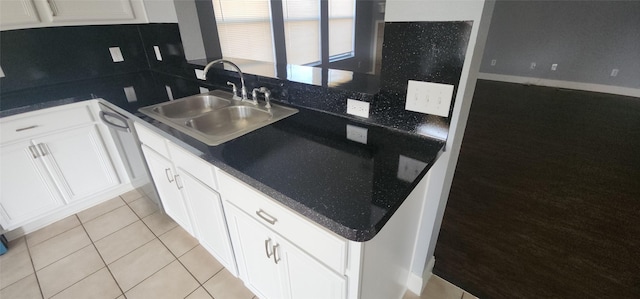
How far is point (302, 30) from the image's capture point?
12.7 ft

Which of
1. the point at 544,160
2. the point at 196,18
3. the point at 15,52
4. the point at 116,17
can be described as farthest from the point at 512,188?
the point at 15,52

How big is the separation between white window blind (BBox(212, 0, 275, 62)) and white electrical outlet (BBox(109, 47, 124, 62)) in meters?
0.90

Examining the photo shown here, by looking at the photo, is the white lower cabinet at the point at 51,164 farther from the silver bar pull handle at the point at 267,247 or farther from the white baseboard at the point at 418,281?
the white baseboard at the point at 418,281

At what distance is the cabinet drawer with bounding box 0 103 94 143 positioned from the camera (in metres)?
1.63

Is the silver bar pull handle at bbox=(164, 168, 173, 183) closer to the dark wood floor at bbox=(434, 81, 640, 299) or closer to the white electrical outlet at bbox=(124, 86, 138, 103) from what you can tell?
the white electrical outlet at bbox=(124, 86, 138, 103)

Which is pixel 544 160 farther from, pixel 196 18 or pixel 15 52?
pixel 15 52

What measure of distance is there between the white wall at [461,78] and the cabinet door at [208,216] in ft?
3.10

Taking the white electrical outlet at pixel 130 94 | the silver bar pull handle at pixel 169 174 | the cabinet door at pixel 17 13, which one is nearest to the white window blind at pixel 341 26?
the white electrical outlet at pixel 130 94

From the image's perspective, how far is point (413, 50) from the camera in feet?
3.15

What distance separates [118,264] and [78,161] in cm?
88

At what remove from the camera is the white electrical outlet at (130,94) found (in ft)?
5.71

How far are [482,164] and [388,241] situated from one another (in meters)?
2.21

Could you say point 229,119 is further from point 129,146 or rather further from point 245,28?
point 245,28

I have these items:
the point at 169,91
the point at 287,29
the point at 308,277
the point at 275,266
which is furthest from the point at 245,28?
the point at 308,277
